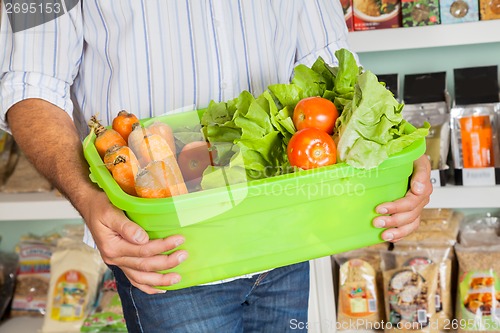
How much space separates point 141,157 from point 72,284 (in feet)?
3.96

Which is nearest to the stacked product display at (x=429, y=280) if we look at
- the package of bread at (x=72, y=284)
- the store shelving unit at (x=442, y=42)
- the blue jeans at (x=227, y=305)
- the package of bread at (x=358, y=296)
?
the package of bread at (x=358, y=296)

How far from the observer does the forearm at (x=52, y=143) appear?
3.19 ft

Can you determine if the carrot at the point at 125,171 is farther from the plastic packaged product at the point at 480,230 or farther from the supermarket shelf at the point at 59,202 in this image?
the plastic packaged product at the point at 480,230

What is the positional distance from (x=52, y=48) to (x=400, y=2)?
90cm

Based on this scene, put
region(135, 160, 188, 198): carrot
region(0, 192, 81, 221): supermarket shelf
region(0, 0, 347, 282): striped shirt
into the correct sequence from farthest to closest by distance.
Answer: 1. region(0, 192, 81, 221): supermarket shelf
2. region(0, 0, 347, 282): striped shirt
3. region(135, 160, 188, 198): carrot

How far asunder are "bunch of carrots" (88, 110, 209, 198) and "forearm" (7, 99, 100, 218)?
51 mm

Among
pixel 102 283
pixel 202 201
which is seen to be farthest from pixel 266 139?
pixel 102 283

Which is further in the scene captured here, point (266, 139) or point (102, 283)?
point (102, 283)

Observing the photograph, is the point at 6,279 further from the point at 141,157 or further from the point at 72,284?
the point at 141,157

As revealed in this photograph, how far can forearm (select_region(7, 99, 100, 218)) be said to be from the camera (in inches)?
38.3

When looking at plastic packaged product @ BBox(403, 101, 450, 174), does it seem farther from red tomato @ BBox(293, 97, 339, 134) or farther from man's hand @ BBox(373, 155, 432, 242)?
red tomato @ BBox(293, 97, 339, 134)

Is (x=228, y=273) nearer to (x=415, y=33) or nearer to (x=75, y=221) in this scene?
(x=415, y=33)

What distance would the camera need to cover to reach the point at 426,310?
1715 mm

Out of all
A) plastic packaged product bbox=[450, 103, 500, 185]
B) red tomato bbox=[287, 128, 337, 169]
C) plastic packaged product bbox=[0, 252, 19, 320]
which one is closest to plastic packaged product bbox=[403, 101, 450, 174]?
plastic packaged product bbox=[450, 103, 500, 185]
